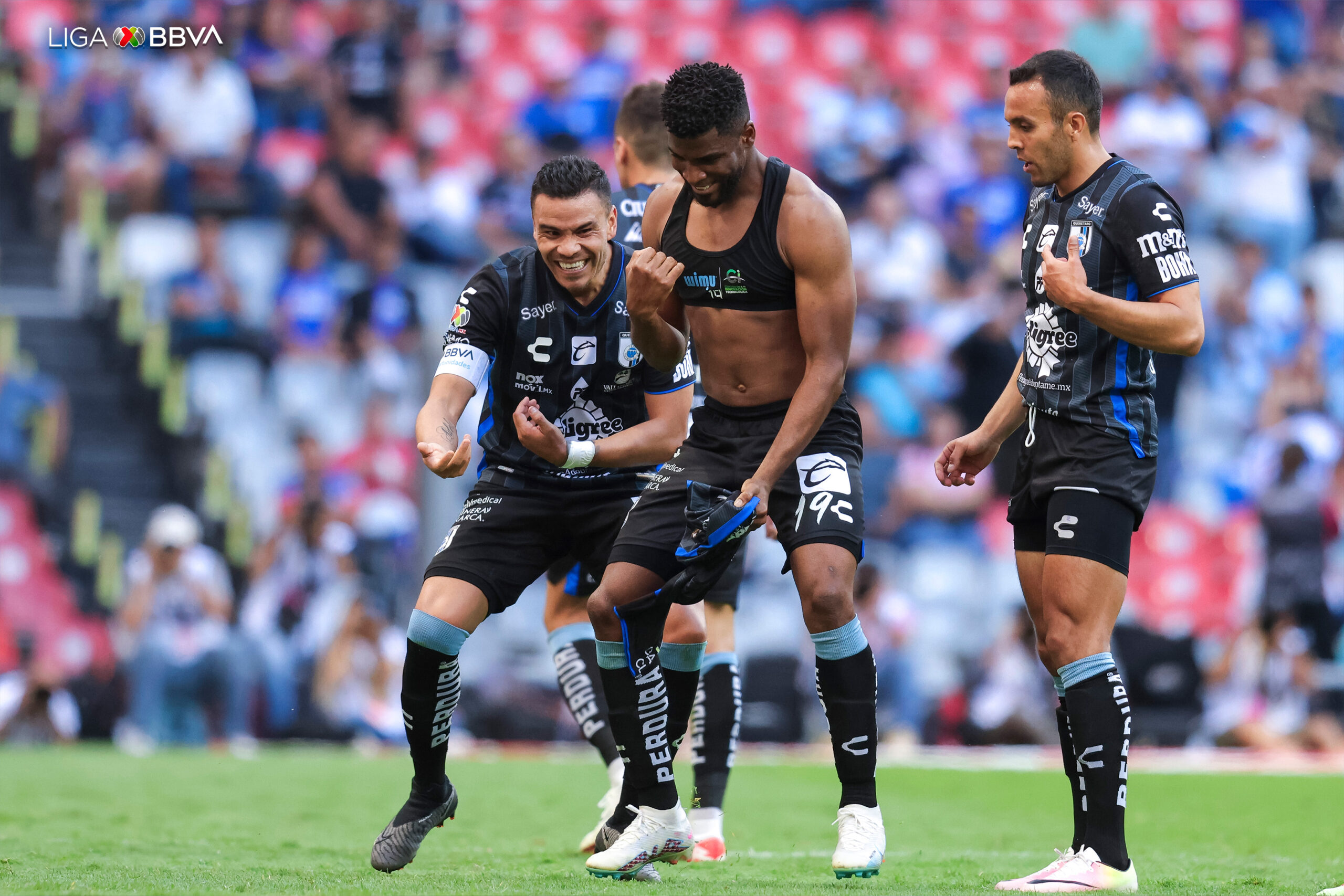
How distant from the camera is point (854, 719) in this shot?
522 cm

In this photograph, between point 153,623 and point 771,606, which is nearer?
point 153,623

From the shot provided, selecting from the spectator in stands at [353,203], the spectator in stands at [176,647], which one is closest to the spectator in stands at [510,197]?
the spectator in stands at [353,203]

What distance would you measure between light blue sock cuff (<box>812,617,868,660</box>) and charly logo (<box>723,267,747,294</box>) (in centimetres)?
121

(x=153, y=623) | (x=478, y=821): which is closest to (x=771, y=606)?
(x=153, y=623)

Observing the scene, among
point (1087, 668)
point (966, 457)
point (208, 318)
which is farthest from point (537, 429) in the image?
point (208, 318)

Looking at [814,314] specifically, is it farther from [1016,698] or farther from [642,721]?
[1016,698]

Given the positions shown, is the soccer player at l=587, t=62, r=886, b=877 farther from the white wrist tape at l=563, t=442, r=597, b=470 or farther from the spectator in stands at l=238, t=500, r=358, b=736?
the spectator in stands at l=238, t=500, r=358, b=736

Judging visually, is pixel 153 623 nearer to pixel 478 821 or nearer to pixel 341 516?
pixel 341 516

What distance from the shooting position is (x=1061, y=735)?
17.6 ft

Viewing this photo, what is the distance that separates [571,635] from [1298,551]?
9.03 metres

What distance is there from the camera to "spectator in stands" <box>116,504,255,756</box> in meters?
12.7

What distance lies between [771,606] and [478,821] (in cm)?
621

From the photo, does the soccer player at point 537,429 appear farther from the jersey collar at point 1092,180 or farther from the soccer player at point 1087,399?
the jersey collar at point 1092,180

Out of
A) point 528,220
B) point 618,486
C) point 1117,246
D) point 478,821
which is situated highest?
point 528,220
